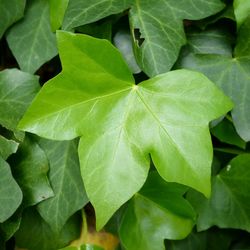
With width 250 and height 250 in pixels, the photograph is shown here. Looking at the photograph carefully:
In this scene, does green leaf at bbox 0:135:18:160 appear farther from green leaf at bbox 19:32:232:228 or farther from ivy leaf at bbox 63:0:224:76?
ivy leaf at bbox 63:0:224:76

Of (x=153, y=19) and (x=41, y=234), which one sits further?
(x=41, y=234)

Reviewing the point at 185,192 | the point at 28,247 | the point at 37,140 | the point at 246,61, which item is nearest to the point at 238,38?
the point at 246,61

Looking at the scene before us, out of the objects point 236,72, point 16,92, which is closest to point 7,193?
point 16,92

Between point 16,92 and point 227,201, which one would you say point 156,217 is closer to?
point 227,201

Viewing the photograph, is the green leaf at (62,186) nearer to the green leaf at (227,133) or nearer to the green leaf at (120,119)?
the green leaf at (120,119)

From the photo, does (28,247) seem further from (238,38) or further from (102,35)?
(238,38)

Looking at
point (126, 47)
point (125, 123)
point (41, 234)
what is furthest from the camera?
point (41, 234)

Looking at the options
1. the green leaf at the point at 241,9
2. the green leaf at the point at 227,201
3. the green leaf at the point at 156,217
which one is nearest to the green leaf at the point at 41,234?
the green leaf at the point at 156,217
